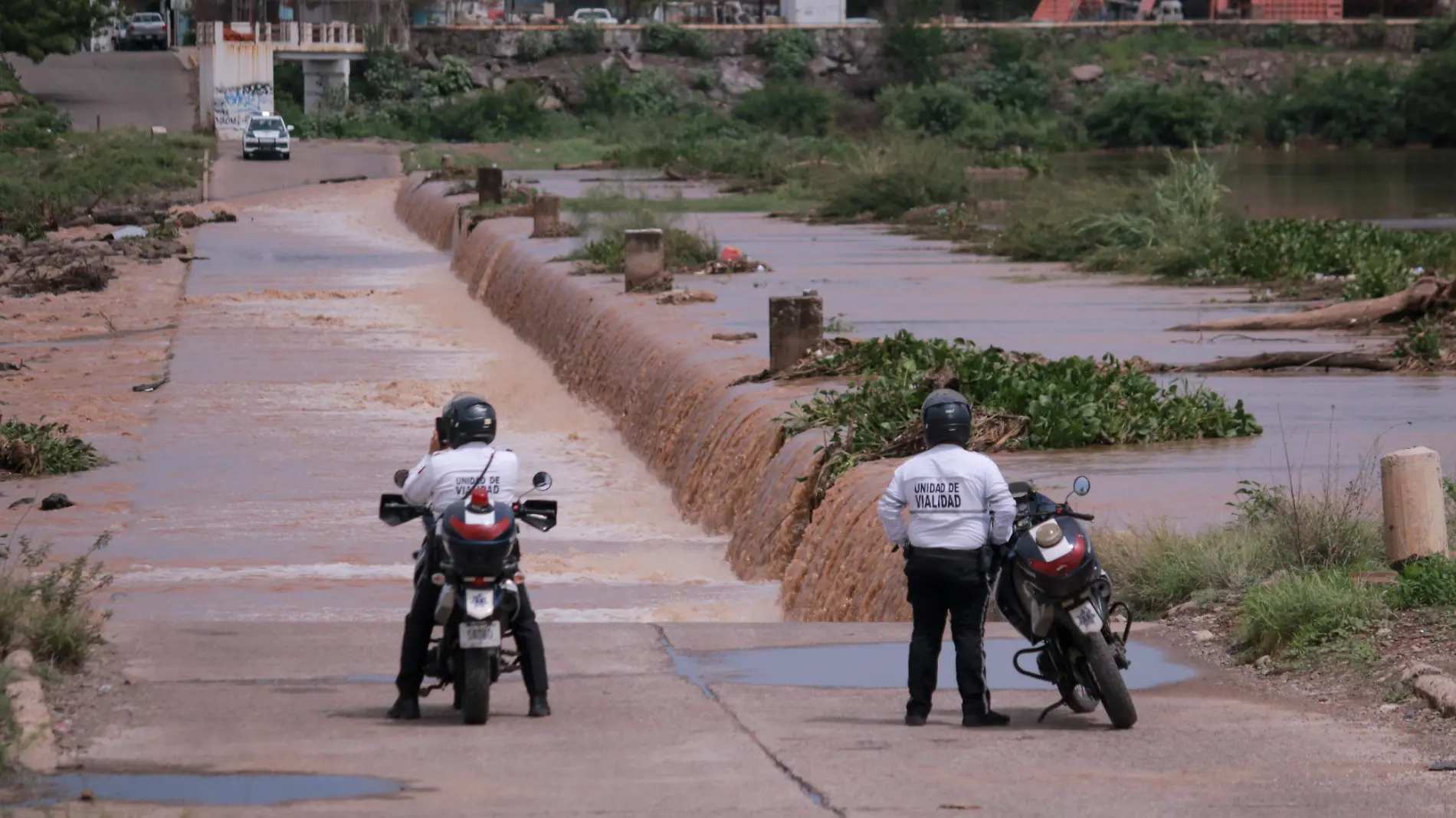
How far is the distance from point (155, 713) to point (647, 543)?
30.2 ft

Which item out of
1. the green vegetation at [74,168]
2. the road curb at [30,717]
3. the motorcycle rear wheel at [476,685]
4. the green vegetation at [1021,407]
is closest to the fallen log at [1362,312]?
the green vegetation at [1021,407]

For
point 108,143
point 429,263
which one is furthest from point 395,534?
point 108,143

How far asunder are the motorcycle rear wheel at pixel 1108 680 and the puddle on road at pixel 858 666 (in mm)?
970

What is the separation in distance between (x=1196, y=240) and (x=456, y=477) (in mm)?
22440

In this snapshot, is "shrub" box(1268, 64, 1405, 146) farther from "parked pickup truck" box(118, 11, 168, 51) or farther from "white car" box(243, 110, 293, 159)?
"parked pickup truck" box(118, 11, 168, 51)

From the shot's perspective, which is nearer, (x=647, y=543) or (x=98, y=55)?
(x=647, y=543)

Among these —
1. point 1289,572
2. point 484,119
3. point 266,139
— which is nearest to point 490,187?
point 266,139

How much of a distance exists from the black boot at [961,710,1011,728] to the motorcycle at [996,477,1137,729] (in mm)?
159

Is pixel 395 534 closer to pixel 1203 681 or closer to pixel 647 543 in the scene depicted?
pixel 647 543

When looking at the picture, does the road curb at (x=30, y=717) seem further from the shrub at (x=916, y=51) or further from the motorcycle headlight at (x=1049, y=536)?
the shrub at (x=916, y=51)

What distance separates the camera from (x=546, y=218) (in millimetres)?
36781

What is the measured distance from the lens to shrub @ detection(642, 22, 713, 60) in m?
99.3

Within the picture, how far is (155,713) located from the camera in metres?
8.70

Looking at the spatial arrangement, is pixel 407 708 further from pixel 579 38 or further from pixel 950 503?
pixel 579 38
